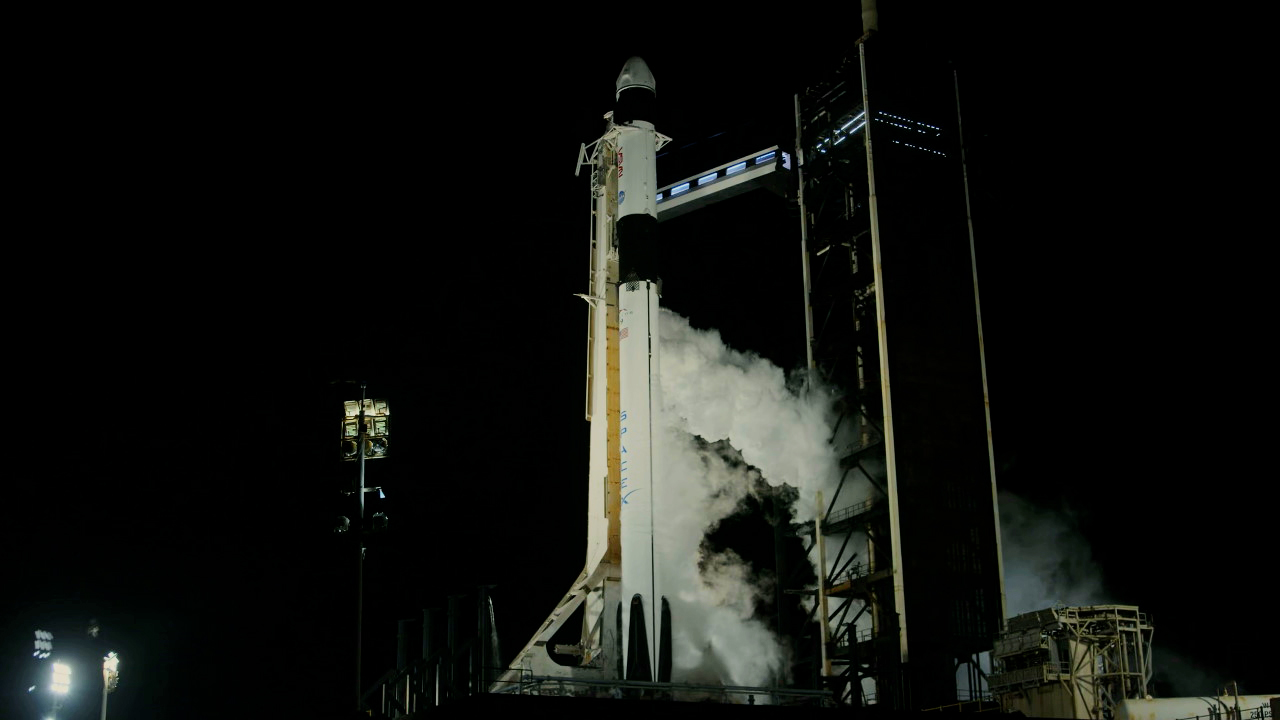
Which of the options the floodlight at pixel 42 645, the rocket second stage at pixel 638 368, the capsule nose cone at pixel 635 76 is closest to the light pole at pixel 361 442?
the rocket second stage at pixel 638 368

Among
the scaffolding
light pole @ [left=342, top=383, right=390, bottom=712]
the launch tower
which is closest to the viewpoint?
light pole @ [left=342, top=383, right=390, bottom=712]

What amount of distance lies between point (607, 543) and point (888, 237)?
32.0ft

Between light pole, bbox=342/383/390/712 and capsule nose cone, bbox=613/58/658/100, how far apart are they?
13.1 meters

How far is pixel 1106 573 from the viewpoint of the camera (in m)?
32.2

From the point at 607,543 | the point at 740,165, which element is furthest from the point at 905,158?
the point at 607,543

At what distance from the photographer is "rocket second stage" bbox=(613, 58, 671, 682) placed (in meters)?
24.3

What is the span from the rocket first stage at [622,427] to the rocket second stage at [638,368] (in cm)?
3

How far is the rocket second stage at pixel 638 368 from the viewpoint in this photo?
79.7 feet

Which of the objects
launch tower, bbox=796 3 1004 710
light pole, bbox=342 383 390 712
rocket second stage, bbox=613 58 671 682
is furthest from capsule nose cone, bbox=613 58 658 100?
Answer: light pole, bbox=342 383 390 712

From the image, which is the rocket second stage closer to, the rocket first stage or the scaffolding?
the rocket first stage

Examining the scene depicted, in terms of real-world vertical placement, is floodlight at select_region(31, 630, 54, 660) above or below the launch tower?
below

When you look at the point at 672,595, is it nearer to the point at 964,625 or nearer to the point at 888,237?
the point at 964,625

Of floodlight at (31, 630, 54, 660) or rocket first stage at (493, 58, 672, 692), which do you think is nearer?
rocket first stage at (493, 58, 672, 692)

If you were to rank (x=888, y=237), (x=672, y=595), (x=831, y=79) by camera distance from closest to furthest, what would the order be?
(x=672, y=595) → (x=888, y=237) → (x=831, y=79)
